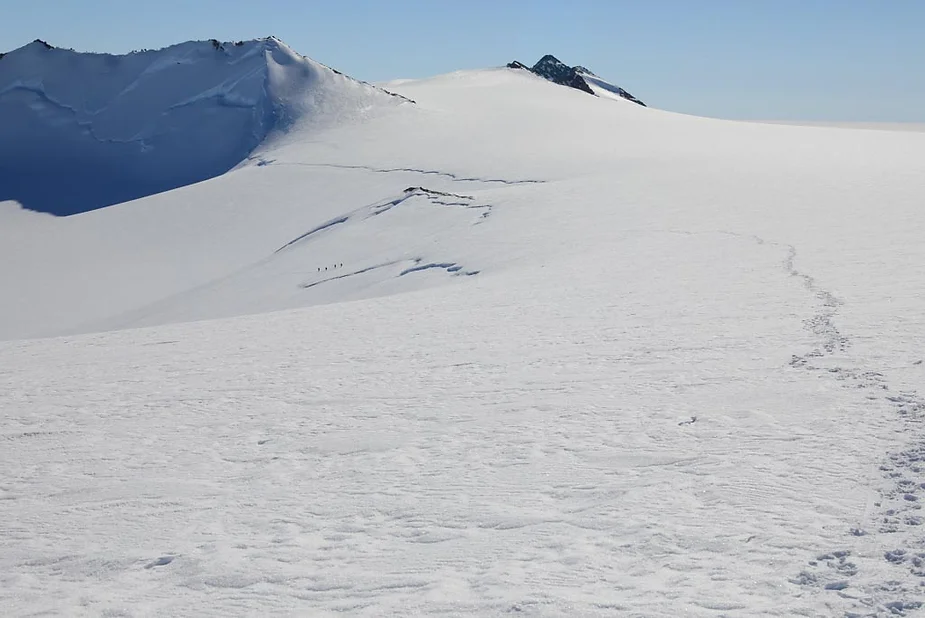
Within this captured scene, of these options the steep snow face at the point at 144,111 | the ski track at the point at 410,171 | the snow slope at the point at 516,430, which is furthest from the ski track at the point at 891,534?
the steep snow face at the point at 144,111

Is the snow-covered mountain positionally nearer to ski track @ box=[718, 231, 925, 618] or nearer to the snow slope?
the snow slope

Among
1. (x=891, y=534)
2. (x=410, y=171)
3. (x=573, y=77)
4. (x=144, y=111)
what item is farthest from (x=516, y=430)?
(x=573, y=77)

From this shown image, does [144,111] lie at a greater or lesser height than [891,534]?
greater

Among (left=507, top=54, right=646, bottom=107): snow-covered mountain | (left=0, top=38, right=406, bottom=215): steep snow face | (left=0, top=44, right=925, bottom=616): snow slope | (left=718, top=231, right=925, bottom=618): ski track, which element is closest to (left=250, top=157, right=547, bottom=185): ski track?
(left=0, top=38, right=406, bottom=215): steep snow face

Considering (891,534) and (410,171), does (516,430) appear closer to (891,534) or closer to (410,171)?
(891,534)

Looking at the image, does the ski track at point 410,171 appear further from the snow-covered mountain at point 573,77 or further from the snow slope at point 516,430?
the snow-covered mountain at point 573,77

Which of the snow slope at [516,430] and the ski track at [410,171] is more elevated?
the ski track at [410,171]
